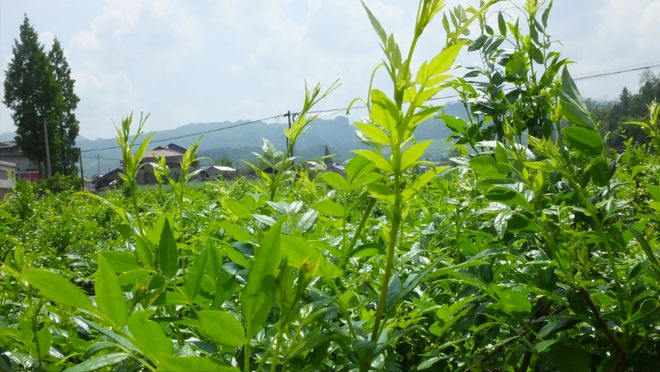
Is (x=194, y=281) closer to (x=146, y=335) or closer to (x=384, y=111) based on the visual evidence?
(x=146, y=335)

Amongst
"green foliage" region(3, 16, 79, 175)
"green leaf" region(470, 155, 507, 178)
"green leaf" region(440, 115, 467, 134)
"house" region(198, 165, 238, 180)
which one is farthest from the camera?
"green foliage" region(3, 16, 79, 175)

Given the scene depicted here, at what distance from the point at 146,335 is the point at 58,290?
7cm

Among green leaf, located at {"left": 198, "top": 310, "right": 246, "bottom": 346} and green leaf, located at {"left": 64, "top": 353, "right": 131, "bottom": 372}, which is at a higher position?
green leaf, located at {"left": 198, "top": 310, "right": 246, "bottom": 346}

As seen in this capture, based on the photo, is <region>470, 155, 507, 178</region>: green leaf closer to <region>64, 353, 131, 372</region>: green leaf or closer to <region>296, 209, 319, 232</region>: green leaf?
<region>296, 209, 319, 232</region>: green leaf

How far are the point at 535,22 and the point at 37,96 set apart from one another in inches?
1420

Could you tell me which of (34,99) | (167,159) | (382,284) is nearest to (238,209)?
(382,284)

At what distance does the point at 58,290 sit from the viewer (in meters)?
0.37

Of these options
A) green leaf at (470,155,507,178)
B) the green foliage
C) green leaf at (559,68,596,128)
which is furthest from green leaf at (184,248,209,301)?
the green foliage

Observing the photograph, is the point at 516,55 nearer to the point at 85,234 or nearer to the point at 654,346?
the point at 654,346

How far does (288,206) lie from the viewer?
23.9 inches

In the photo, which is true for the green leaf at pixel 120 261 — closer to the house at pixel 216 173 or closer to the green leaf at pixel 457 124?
the house at pixel 216 173

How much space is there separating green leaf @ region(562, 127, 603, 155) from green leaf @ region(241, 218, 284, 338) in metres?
0.42

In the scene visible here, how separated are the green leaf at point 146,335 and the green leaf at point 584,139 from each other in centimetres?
49

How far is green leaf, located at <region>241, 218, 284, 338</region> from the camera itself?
0.33 meters
